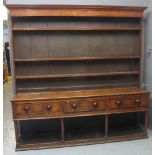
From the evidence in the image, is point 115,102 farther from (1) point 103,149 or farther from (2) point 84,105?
(1) point 103,149

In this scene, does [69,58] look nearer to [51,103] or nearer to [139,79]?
[51,103]

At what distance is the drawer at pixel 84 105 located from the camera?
8.99 feet

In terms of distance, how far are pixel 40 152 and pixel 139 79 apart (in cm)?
209

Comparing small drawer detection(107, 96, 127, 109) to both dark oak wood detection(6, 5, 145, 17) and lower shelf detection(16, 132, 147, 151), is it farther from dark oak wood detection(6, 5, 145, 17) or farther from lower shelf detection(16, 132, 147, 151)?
dark oak wood detection(6, 5, 145, 17)

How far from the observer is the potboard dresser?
9.04 ft

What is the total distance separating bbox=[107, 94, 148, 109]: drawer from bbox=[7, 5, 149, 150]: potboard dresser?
0.02 m

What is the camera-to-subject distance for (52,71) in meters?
3.09

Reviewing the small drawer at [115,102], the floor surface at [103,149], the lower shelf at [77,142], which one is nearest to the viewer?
the floor surface at [103,149]

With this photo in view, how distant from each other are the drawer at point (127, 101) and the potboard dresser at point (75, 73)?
16mm

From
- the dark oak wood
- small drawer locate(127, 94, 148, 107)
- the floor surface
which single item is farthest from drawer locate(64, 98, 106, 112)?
the dark oak wood

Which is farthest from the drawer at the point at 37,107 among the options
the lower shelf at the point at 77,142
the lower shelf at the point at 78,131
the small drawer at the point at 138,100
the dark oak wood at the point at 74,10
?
the dark oak wood at the point at 74,10

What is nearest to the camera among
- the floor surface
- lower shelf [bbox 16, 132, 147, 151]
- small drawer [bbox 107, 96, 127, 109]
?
the floor surface

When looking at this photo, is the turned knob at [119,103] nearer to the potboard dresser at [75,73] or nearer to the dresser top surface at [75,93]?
the potboard dresser at [75,73]

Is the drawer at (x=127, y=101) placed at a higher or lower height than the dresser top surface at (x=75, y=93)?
lower
